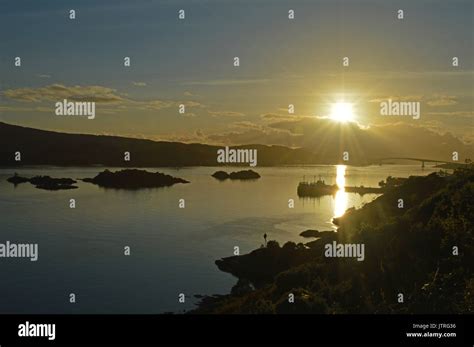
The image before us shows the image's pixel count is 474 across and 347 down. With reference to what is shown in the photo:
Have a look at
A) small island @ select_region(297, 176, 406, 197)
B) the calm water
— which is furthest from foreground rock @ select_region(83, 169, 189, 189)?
small island @ select_region(297, 176, 406, 197)

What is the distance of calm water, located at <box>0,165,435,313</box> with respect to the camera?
3281cm

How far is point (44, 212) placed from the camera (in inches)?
1577

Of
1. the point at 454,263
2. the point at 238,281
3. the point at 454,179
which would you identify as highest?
the point at 454,179

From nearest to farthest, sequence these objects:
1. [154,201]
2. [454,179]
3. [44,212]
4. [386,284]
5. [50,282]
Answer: [386,284] < [454,179] < [50,282] < [44,212] < [154,201]

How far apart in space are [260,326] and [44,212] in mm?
35165

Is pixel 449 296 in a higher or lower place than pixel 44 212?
lower

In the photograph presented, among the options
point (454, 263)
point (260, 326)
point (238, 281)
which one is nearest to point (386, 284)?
point (454, 263)

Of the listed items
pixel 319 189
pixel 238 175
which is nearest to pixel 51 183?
pixel 238 175

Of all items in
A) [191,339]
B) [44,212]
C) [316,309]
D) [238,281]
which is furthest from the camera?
[44,212]

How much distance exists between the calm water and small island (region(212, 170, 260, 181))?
2.37 feet

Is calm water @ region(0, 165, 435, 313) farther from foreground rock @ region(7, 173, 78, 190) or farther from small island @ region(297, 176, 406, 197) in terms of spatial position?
small island @ region(297, 176, 406, 197)

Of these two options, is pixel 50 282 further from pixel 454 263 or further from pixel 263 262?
pixel 454 263

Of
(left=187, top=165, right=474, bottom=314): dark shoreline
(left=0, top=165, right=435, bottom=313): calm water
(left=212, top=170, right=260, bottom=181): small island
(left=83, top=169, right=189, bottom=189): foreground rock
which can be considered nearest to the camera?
(left=187, top=165, right=474, bottom=314): dark shoreline

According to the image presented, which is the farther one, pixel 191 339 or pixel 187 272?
pixel 187 272
